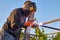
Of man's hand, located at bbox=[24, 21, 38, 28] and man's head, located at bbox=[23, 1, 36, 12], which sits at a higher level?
man's head, located at bbox=[23, 1, 36, 12]

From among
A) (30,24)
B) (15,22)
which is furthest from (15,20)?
(30,24)

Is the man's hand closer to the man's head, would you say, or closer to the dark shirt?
the dark shirt

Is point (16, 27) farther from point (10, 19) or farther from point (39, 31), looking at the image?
point (39, 31)

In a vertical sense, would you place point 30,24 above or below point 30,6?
below

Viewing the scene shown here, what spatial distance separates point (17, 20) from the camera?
105 inches

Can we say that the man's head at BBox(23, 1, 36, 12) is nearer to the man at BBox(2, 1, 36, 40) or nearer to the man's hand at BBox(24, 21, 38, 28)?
the man at BBox(2, 1, 36, 40)

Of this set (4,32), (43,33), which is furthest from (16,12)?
(43,33)

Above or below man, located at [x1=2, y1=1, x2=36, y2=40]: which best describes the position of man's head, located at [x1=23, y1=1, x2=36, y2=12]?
above

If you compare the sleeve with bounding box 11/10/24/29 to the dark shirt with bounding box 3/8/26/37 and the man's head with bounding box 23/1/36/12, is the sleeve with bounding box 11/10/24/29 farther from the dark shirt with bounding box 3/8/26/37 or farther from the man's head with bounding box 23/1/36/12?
the man's head with bounding box 23/1/36/12

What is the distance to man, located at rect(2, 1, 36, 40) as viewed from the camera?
2.68 m

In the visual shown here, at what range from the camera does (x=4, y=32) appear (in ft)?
9.04

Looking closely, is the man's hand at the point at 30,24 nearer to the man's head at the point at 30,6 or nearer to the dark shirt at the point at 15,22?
the dark shirt at the point at 15,22

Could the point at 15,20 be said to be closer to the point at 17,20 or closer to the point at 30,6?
the point at 17,20

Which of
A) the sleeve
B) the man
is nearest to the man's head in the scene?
the man
